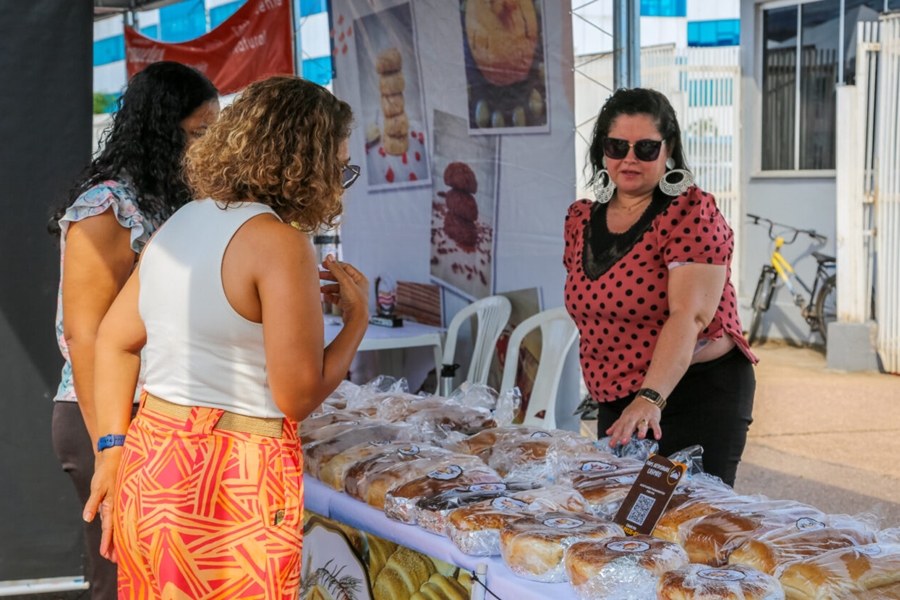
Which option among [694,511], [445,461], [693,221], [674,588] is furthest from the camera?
[693,221]

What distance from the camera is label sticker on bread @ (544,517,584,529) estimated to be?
1651 mm

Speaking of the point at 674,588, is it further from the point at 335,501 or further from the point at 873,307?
the point at 873,307

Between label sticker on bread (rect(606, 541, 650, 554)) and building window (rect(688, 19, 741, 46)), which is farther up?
building window (rect(688, 19, 741, 46))

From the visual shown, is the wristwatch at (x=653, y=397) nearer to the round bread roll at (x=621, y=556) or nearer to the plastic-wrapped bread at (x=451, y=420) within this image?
the plastic-wrapped bread at (x=451, y=420)

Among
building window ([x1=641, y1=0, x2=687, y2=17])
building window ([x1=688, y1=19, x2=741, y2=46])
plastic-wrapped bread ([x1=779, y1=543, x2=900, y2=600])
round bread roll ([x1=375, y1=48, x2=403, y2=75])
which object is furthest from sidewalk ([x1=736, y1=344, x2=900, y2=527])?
building window ([x1=641, y1=0, x2=687, y2=17])

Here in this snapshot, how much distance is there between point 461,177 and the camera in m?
4.42

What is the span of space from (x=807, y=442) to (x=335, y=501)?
4.71 m

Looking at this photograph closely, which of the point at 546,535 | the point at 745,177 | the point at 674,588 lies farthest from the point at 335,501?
the point at 745,177

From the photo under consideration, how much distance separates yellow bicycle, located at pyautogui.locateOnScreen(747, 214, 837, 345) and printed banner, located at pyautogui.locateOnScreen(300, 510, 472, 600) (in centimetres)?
716

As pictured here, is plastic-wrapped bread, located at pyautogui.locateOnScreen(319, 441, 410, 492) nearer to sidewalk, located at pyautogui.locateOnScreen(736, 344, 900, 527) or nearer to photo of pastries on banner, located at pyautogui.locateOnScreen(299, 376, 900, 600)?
photo of pastries on banner, located at pyautogui.locateOnScreen(299, 376, 900, 600)

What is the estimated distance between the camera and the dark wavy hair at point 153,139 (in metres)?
2.17

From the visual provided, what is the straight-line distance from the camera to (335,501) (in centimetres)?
214

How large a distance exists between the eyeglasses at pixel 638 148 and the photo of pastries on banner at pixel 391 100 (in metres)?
2.30

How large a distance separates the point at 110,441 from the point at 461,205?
2.83 m
